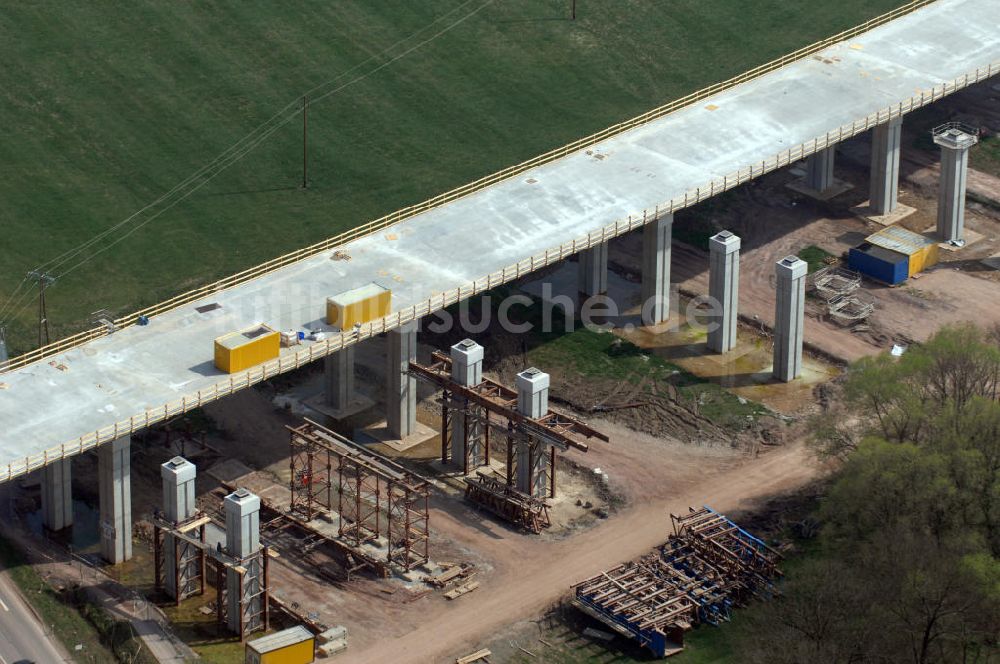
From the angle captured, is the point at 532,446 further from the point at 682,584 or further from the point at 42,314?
the point at 42,314

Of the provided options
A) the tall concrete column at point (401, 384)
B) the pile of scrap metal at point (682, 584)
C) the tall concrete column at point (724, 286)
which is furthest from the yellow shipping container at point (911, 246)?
the tall concrete column at point (401, 384)

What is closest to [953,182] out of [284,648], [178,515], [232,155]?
[232,155]

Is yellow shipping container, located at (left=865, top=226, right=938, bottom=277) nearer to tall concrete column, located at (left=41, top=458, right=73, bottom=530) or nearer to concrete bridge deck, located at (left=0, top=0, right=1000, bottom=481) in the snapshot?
concrete bridge deck, located at (left=0, top=0, right=1000, bottom=481)

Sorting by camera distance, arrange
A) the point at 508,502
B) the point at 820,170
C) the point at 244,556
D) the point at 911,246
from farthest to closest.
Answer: the point at 820,170 → the point at 911,246 → the point at 508,502 → the point at 244,556

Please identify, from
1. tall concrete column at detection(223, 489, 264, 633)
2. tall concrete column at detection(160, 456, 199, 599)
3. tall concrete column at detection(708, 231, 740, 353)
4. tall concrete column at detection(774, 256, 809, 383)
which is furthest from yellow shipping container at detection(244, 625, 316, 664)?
tall concrete column at detection(708, 231, 740, 353)

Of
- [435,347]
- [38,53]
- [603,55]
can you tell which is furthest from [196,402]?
[603,55]

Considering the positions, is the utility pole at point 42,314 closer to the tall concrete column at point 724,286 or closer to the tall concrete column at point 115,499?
the tall concrete column at point 115,499
